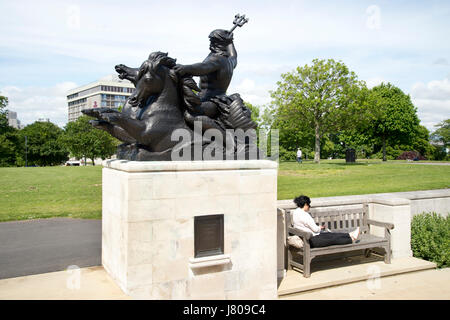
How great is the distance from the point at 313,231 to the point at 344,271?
96cm

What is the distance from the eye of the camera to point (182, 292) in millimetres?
4566

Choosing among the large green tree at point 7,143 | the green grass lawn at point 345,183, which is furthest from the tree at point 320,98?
the large green tree at point 7,143

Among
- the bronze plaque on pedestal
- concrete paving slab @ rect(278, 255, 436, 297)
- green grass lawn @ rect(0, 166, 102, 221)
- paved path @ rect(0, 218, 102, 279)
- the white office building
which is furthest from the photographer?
the white office building

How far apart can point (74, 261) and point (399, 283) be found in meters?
5.75

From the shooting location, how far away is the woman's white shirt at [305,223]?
20.1 feet

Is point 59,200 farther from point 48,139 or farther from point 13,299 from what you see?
point 48,139

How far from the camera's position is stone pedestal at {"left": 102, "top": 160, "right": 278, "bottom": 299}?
4.33 metres

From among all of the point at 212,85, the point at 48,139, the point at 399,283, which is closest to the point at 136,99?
the point at 212,85

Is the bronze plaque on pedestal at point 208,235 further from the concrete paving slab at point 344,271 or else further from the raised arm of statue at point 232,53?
the raised arm of statue at point 232,53

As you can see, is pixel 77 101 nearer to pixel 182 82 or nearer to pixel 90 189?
pixel 90 189

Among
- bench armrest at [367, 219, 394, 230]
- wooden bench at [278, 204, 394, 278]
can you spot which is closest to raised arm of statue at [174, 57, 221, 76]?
wooden bench at [278, 204, 394, 278]

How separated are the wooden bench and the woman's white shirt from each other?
0.13m

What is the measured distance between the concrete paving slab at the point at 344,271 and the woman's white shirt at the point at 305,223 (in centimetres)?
76

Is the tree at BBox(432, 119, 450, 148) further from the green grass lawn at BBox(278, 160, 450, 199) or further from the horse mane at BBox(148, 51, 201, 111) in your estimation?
the horse mane at BBox(148, 51, 201, 111)
